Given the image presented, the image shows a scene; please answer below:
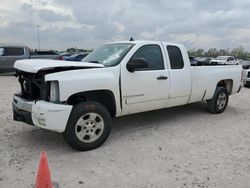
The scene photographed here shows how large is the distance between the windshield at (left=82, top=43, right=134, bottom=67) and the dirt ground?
1427mm

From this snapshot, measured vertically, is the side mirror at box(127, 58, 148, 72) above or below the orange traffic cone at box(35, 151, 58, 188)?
above

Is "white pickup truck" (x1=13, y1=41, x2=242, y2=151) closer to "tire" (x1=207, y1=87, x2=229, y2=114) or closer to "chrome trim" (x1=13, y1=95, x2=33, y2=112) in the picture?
"chrome trim" (x1=13, y1=95, x2=33, y2=112)

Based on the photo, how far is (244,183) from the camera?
132 inches

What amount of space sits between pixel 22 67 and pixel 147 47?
2391 mm

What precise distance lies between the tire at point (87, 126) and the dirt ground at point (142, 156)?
6.4 inches

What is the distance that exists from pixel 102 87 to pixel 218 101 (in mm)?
3891

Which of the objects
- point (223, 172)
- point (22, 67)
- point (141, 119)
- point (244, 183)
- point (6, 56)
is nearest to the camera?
point (244, 183)

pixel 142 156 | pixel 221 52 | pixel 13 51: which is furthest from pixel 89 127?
pixel 221 52

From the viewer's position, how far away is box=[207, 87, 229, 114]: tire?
6.80 m

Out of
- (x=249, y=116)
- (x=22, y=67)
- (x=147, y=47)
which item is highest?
(x=147, y=47)

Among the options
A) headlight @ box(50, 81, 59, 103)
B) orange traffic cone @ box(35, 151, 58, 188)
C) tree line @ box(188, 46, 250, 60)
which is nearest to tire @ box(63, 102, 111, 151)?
headlight @ box(50, 81, 59, 103)

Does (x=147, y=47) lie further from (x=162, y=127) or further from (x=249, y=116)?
(x=249, y=116)

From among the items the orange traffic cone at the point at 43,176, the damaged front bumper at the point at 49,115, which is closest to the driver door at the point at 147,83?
the damaged front bumper at the point at 49,115

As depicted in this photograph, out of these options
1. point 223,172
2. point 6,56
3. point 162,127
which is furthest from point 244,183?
point 6,56
